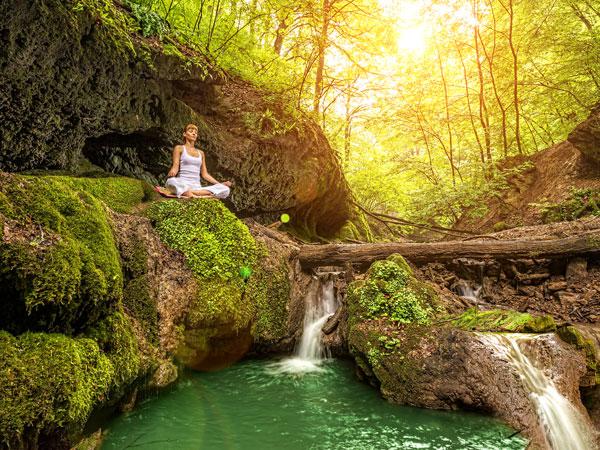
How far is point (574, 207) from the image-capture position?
970cm

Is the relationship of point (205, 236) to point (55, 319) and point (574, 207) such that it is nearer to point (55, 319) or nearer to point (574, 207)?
point (55, 319)

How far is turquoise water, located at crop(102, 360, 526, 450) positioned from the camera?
318 cm

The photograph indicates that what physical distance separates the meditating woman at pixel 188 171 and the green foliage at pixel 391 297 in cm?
325

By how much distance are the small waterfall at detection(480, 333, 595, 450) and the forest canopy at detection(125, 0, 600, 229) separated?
19.6ft

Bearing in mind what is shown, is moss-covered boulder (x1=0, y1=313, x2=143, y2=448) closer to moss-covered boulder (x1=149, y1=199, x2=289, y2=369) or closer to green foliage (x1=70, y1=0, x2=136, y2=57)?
moss-covered boulder (x1=149, y1=199, x2=289, y2=369)

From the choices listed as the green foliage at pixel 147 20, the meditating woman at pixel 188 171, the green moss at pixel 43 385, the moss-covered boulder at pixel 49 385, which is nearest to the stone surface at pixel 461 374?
the moss-covered boulder at pixel 49 385

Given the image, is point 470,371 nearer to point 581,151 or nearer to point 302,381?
point 302,381

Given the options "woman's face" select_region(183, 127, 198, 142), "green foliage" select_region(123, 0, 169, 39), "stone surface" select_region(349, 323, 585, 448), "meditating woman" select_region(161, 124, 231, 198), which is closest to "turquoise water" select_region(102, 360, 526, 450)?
"stone surface" select_region(349, 323, 585, 448)

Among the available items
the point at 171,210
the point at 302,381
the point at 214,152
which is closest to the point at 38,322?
the point at 171,210

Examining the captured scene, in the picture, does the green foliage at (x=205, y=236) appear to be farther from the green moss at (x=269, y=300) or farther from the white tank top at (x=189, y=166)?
the white tank top at (x=189, y=166)

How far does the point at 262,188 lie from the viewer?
8.97 m

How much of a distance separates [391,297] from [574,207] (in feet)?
26.2

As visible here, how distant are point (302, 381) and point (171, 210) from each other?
3.20 m

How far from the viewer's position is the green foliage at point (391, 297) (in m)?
5.13
